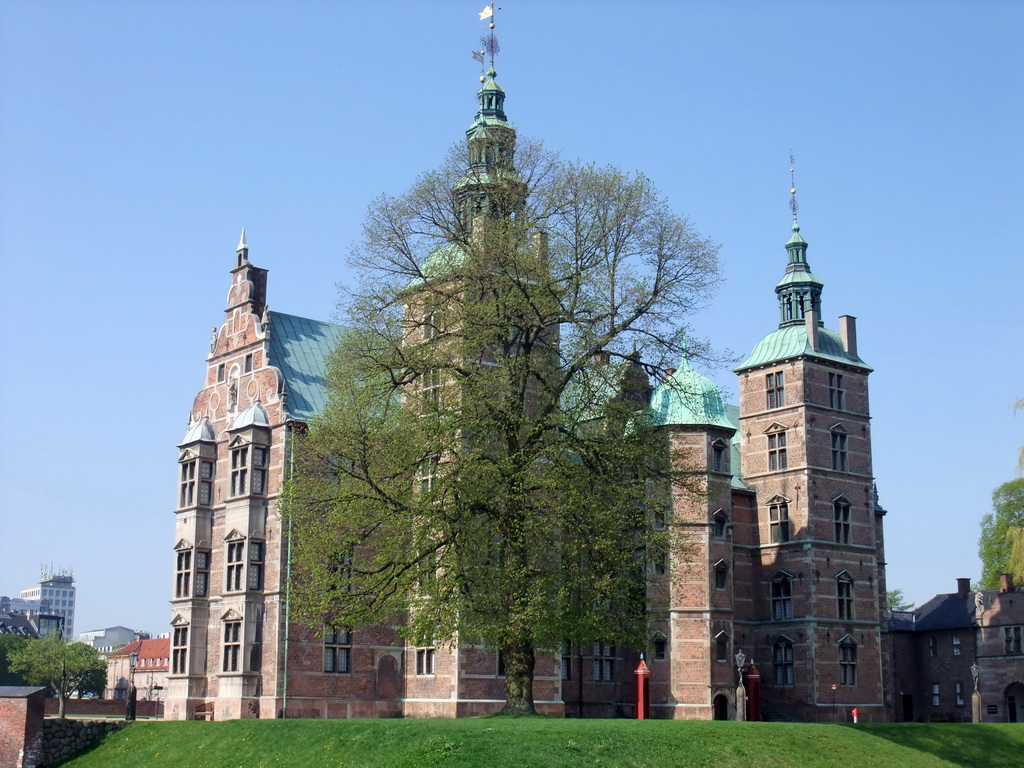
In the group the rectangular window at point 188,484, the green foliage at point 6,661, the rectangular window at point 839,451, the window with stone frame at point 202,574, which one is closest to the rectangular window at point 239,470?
the rectangular window at point 188,484

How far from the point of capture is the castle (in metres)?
44.7

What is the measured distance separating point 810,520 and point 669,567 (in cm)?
1126

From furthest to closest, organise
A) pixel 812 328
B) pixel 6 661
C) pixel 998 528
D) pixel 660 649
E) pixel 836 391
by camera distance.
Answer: pixel 6 661, pixel 998 528, pixel 812 328, pixel 836 391, pixel 660 649

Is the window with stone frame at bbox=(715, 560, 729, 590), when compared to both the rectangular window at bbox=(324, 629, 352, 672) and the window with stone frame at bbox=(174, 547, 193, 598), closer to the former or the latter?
the rectangular window at bbox=(324, 629, 352, 672)

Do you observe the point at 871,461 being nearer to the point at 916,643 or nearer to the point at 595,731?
the point at 916,643

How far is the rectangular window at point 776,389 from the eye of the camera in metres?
55.7

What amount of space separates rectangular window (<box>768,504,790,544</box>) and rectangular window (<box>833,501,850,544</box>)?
86.4 inches

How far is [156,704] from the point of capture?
59.7 m

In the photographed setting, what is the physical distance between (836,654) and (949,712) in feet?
57.9

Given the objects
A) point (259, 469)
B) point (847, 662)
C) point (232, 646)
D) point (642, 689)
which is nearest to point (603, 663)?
point (642, 689)

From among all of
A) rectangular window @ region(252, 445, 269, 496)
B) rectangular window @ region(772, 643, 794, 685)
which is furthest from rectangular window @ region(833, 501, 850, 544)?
rectangular window @ region(252, 445, 269, 496)

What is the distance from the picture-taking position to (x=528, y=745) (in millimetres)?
26906

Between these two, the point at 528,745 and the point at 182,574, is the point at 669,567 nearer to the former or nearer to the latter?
the point at 528,745

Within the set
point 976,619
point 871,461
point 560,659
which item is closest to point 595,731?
point 560,659
